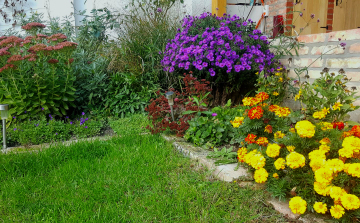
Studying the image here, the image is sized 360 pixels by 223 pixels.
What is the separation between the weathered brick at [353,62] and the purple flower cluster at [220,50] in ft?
2.69

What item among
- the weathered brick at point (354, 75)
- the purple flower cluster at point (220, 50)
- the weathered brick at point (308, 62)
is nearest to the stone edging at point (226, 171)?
the purple flower cluster at point (220, 50)

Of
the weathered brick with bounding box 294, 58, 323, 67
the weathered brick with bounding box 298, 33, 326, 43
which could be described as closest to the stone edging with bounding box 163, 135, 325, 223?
the weathered brick with bounding box 294, 58, 323, 67

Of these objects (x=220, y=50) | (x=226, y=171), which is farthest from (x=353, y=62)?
(x=226, y=171)

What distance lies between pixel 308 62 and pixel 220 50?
968 mm

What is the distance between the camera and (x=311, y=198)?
5.05 feet

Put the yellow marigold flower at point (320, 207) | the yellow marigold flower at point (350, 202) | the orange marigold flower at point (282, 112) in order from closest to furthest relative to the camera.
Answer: the yellow marigold flower at point (350, 202) < the yellow marigold flower at point (320, 207) < the orange marigold flower at point (282, 112)

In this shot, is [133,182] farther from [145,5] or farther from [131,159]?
[145,5]

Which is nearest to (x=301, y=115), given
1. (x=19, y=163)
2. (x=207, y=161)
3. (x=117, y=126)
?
(x=207, y=161)

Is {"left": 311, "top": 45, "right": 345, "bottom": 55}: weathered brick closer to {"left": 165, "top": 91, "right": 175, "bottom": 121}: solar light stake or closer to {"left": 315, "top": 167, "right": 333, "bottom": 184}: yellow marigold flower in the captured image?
{"left": 165, "top": 91, "right": 175, "bottom": 121}: solar light stake

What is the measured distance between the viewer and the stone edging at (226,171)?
1531 mm

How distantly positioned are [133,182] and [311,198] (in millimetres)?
1142

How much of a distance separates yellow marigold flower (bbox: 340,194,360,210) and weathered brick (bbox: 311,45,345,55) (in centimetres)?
180

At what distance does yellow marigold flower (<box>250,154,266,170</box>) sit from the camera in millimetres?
1656

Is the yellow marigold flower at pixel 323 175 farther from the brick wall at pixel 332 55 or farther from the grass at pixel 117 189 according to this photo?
the brick wall at pixel 332 55
